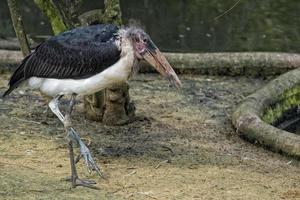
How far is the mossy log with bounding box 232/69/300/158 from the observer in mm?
7398

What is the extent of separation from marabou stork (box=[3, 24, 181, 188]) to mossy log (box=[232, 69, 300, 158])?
1.49 m

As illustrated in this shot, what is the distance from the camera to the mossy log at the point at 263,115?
740 centimetres

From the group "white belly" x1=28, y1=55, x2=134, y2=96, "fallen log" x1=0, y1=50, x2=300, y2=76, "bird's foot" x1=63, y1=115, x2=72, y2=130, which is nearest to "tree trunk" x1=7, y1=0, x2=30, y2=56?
"white belly" x1=28, y1=55, x2=134, y2=96

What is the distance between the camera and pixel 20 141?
7.05 metres

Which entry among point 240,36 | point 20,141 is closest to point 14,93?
point 20,141

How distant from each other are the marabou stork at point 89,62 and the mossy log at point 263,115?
149 centimetres

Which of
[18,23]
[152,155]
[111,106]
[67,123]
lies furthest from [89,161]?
[18,23]

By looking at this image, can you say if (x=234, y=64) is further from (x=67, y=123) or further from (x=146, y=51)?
(x=67, y=123)

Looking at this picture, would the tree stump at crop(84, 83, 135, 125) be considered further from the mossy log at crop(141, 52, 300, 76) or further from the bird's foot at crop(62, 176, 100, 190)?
the mossy log at crop(141, 52, 300, 76)

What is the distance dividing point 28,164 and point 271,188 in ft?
6.23

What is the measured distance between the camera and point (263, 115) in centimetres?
857

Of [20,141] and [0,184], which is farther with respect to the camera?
[20,141]

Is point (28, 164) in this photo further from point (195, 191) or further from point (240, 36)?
point (240, 36)

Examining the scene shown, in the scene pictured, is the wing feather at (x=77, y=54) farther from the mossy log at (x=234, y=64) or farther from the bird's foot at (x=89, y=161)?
the mossy log at (x=234, y=64)
